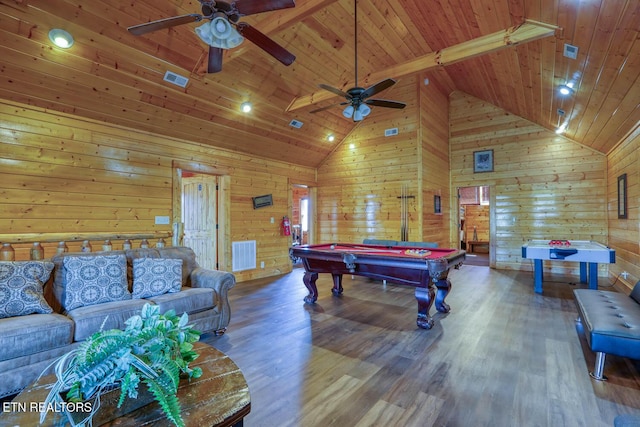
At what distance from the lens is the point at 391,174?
6.86 meters

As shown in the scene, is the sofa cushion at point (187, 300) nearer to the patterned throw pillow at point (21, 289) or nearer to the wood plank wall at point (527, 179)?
the patterned throw pillow at point (21, 289)

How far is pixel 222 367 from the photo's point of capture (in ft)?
5.10

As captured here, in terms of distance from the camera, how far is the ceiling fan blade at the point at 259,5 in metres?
2.10

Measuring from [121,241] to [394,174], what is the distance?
5298 mm

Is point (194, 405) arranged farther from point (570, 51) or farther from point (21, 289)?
point (570, 51)

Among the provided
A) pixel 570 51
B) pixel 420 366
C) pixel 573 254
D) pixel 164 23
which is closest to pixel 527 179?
pixel 573 254

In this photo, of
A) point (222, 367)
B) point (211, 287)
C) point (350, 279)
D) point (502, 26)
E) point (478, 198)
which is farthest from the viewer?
point (478, 198)

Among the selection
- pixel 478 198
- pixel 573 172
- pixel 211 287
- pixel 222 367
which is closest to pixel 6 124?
pixel 211 287

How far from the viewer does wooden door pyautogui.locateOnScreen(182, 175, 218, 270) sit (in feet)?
19.0

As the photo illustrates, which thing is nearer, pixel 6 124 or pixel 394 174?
pixel 6 124

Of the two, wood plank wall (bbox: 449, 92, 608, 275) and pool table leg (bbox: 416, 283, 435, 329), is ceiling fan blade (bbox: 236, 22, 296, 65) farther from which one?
wood plank wall (bbox: 449, 92, 608, 275)

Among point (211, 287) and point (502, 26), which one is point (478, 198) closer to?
point (502, 26)

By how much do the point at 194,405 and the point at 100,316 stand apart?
1788 mm

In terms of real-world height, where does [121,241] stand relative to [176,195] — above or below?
below
